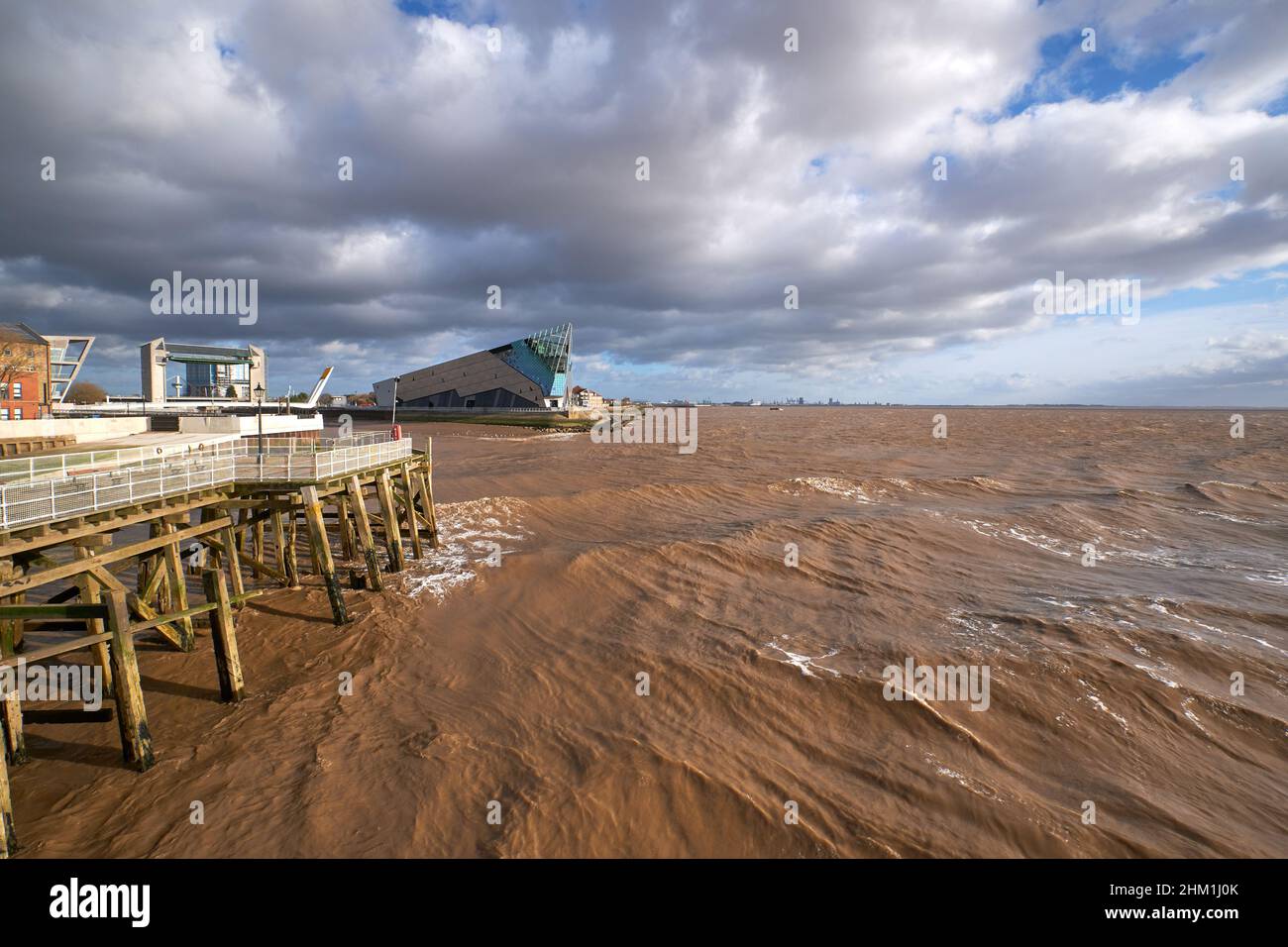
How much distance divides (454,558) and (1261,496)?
131ft

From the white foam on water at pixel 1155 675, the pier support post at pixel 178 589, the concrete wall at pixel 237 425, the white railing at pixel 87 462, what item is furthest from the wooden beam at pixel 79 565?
the white foam on water at pixel 1155 675

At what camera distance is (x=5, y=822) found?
22.0ft

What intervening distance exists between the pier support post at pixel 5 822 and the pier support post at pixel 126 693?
144 cm

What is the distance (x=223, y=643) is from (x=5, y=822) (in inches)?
142

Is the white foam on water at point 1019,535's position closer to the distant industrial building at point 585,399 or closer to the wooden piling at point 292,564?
the wooden piling at point 292,564

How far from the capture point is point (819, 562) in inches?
702

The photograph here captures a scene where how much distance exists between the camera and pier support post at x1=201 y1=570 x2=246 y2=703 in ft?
33.2

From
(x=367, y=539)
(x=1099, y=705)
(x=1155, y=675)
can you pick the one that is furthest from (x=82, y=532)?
(x=1155, y=675)

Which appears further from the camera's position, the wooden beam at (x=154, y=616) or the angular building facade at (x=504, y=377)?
the angular building facade at (x=504, y=377)

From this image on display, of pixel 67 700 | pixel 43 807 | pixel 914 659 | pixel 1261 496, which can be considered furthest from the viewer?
pixel 1261 496

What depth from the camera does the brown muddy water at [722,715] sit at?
7207 millimetres

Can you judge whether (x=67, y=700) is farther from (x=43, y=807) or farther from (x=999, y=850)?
(x=999, y=850)

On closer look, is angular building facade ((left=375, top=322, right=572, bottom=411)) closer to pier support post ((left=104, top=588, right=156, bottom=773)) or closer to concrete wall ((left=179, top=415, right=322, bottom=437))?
concrete wall ((left=179, top=415, right=322, bottom=437))
